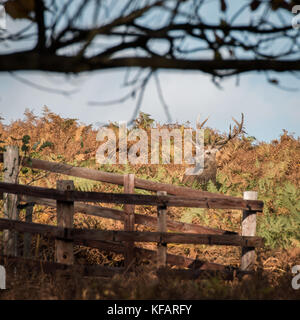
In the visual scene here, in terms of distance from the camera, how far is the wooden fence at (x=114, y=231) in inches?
199

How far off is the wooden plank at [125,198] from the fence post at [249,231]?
0.50 feet

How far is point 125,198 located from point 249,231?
2.21m

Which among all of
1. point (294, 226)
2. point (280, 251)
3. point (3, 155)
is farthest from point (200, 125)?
point (3, 155)

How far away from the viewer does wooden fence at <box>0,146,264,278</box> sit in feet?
16.6

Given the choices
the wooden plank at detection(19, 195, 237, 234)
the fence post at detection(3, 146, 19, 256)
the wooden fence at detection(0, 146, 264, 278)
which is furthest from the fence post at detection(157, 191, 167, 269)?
the fence post at detection(3, 146, 19, 256)

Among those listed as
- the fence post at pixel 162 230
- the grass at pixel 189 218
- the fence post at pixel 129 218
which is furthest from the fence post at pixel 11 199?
the fence post at pixel 162 230

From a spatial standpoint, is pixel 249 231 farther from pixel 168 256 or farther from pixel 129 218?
pixel 129 218

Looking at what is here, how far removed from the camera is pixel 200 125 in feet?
46.9

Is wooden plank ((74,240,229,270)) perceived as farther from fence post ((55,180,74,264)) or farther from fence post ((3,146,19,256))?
fence post ((55,180,74,264))

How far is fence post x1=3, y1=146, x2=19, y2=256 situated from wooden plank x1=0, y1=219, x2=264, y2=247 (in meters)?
0.71

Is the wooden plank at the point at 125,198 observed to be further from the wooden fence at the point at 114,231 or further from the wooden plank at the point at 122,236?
the wooden plank at the point at 122,236

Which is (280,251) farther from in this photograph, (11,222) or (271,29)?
(271,29)
